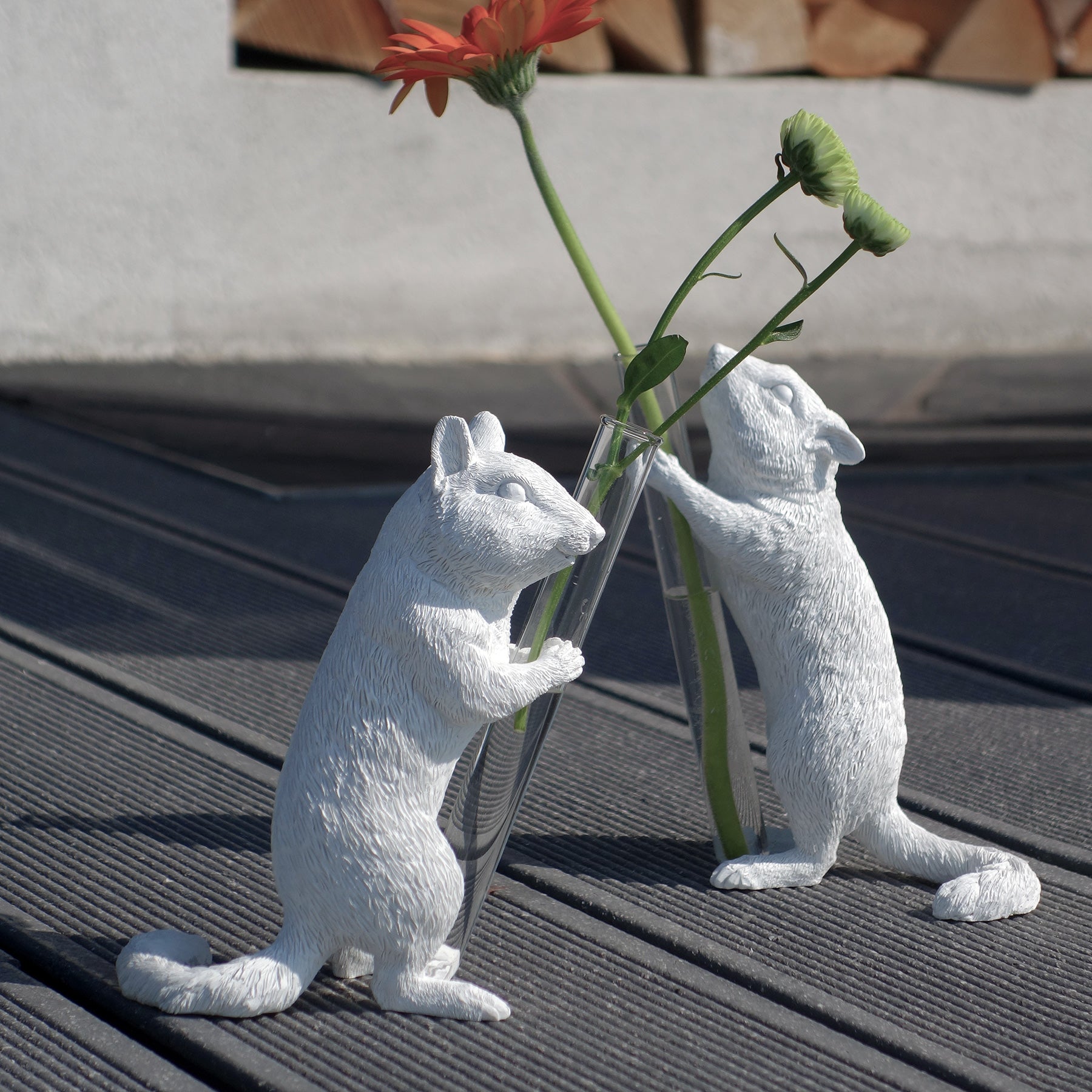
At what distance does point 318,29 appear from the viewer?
15.6 ft

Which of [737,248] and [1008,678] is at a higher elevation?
[737,248]

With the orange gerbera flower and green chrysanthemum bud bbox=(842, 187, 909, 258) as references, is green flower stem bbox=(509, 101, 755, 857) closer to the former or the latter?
the orange gerbera flower

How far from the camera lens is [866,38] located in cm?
527

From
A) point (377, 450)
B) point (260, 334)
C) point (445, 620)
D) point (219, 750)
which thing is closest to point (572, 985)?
point (445, 620)

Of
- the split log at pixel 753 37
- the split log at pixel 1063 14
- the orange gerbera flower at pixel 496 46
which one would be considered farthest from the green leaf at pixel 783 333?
the split log at pixel 1063 14

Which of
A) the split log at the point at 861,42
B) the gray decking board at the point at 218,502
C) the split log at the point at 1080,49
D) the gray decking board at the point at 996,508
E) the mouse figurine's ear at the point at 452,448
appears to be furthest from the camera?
the split log at the point at 1080,49

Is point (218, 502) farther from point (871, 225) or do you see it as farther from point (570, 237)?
point (871, 225)

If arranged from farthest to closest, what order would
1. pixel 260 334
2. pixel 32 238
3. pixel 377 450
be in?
pixel 260 334 < pixel 32 238 < pixel 377 450

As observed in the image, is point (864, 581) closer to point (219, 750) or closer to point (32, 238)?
point (219, 750)

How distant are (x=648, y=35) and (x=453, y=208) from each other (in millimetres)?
980

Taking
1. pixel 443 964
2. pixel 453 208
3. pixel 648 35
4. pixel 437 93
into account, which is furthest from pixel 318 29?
pixel 443 964

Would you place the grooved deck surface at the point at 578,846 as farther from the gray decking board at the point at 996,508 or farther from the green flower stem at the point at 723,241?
the green flower stem at the point at 723,241

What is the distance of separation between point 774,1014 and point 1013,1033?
0.78 ft

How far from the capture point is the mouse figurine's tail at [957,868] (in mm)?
1570
